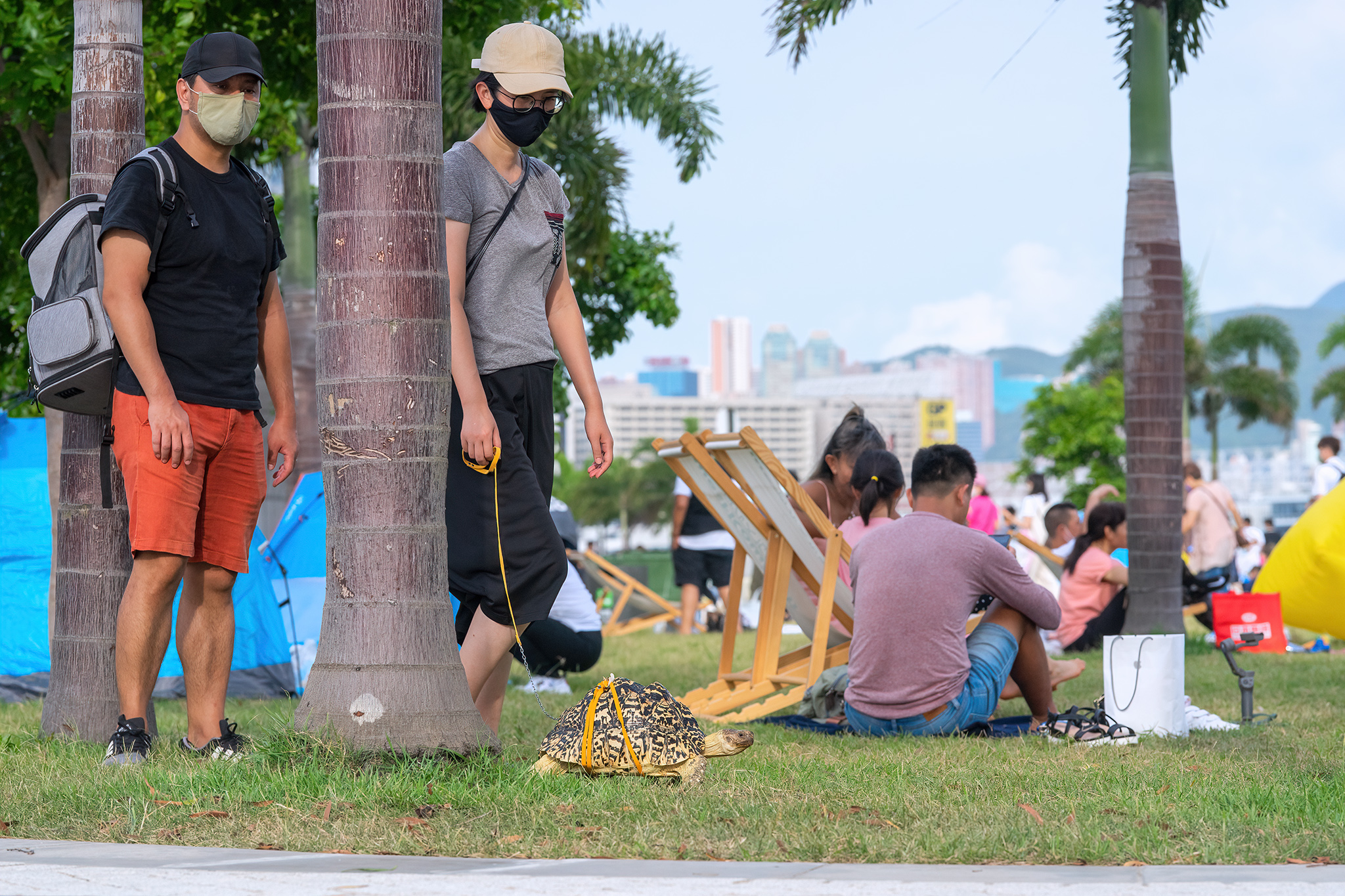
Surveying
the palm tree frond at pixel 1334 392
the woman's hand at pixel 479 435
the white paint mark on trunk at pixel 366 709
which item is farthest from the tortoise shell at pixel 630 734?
the palm tree frond at pixel 1334 392

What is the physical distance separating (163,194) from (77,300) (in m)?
0.39

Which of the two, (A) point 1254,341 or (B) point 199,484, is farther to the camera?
(A) point 1254,341

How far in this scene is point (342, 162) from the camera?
388 cm

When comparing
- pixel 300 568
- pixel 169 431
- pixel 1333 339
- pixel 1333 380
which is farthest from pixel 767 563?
pixel 1333 380

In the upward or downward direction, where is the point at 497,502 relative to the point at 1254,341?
downward

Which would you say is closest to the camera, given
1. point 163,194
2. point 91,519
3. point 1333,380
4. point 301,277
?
point 163,194

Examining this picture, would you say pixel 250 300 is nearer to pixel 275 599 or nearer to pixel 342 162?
pixel 342 162

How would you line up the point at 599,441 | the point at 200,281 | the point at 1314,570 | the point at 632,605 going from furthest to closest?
the point at 632,605 < the point at 1314,570 < the point at 599,441 < the point at 200,281

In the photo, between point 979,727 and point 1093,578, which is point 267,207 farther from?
point 1093,578

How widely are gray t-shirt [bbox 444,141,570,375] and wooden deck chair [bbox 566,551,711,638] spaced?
486 inches

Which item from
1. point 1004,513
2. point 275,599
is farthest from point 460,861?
point 1004,513

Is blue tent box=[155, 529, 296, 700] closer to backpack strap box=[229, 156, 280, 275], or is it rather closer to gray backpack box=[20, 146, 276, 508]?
gray backpack box=[20, 146, 276, 508]

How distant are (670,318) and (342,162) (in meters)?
13.7

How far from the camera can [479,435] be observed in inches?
154
